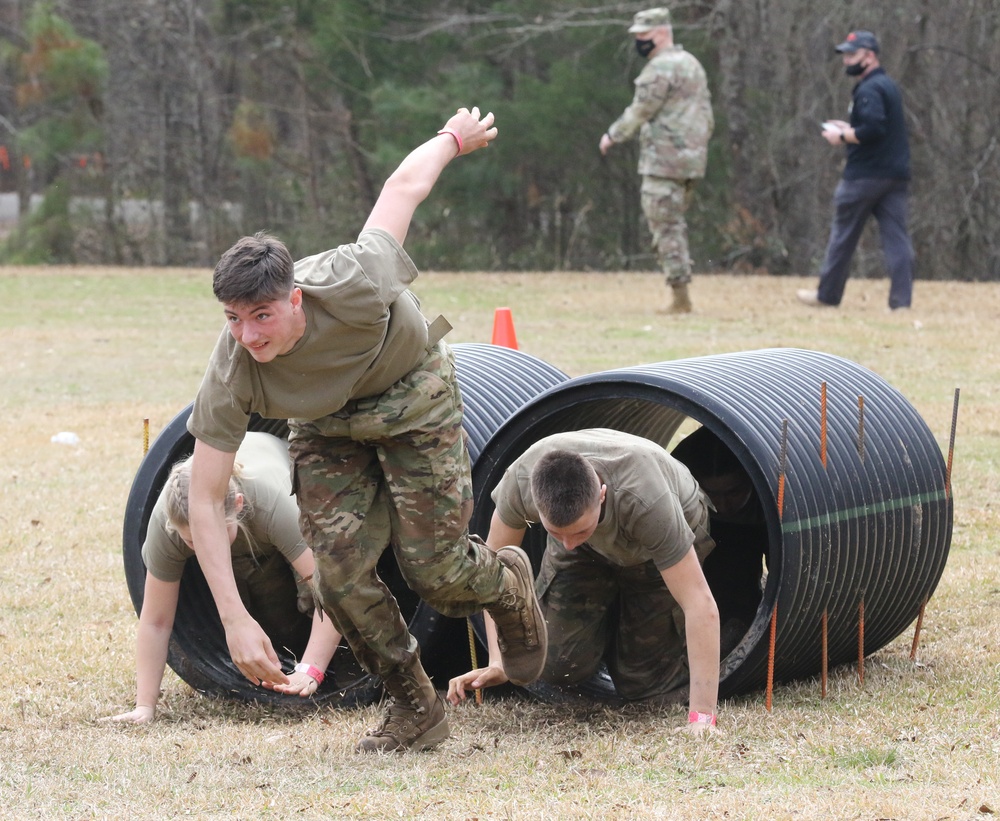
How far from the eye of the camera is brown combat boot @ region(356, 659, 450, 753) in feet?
15.4

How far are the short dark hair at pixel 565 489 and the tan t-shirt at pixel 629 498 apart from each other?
0.24m

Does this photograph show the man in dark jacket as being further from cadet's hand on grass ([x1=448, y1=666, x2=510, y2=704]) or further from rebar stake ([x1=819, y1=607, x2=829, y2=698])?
cadet's hand on grass ([x1=448, y1=666, x2=510, y2=704])

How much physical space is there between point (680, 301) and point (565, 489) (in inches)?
390

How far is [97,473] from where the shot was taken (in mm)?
9305

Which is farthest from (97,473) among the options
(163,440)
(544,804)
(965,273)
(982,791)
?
(965,273)

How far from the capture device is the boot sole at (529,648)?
4.97m

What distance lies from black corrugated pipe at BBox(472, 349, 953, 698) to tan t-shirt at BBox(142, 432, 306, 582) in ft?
2.42

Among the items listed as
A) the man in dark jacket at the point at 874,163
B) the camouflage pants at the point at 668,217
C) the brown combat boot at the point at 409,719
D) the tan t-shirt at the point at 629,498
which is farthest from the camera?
the camouflage pants at the point at 668,217

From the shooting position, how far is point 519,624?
4914 mm

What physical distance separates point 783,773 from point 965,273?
17534 mm

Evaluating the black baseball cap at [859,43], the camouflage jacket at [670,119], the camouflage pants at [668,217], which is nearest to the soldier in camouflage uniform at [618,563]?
the camouflage pants at [668,217]

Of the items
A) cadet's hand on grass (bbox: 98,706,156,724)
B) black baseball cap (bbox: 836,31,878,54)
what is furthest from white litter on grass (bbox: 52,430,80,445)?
black baseball cap (bbox: 836,31,878,54)

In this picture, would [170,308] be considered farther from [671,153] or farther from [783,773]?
[783,773]

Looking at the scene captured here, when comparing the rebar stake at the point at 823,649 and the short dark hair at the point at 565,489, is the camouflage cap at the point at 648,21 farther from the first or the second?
the short dark hair at the point at 565,489
